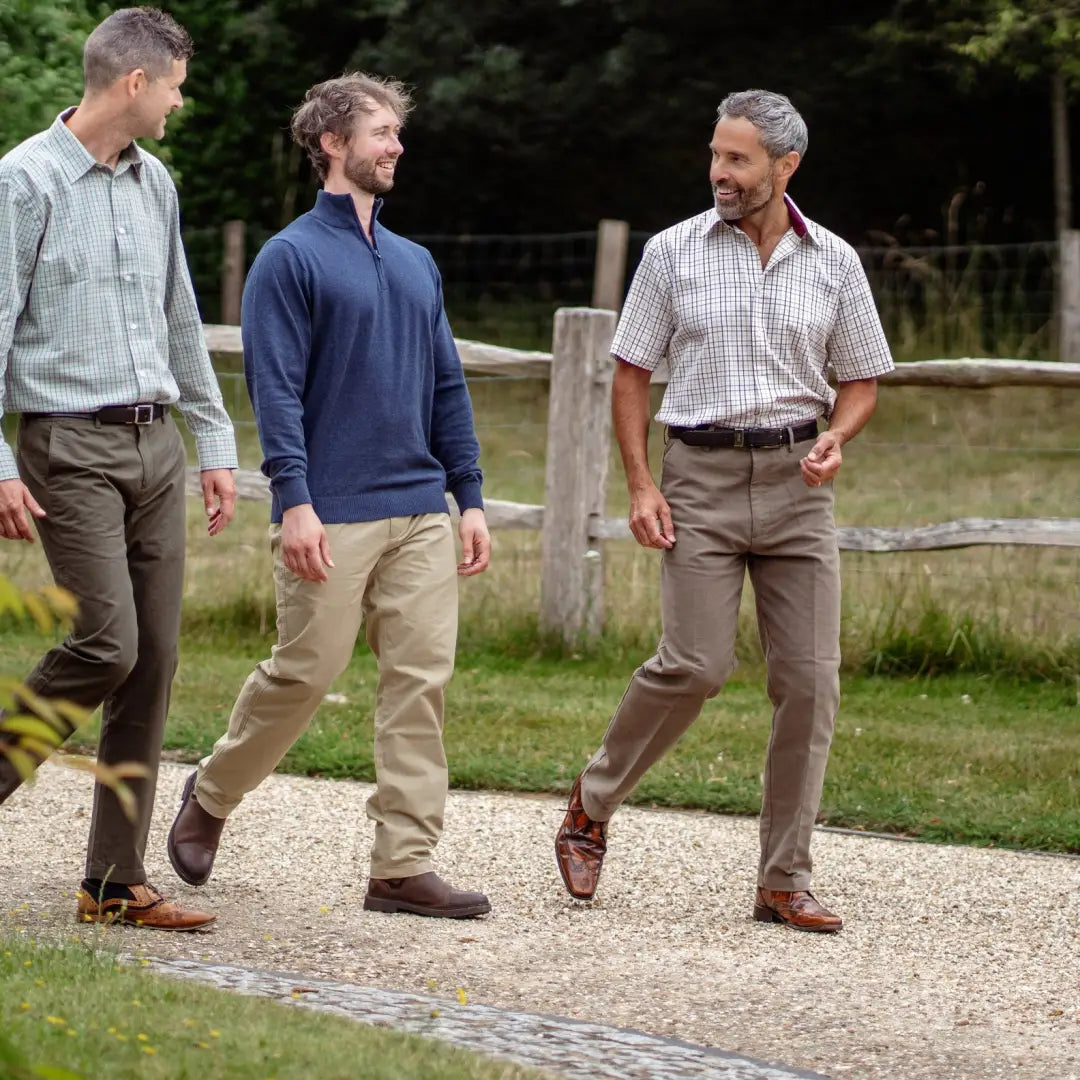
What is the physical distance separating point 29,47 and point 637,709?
7.27 metres

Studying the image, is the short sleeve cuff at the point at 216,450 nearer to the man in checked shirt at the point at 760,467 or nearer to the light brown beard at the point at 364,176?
the light brown beard at the point at 364,176

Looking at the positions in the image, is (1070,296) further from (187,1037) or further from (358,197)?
(187,1037)

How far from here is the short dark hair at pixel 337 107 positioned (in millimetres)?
4406

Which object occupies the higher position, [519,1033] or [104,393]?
[104,393]

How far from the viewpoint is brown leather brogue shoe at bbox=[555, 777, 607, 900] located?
471cm

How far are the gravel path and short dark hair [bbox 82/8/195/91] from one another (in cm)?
188

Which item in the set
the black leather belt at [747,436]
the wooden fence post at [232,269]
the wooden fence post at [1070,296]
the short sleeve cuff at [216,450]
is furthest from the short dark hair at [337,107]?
the wooden fence post at [232,269]

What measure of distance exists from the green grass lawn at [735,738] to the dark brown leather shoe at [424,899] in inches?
60.1

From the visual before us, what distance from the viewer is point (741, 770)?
20.4 feet

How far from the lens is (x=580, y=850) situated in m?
4.74

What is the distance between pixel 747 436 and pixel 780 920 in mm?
1177

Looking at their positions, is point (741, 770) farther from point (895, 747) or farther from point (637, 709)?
point (637, 709)

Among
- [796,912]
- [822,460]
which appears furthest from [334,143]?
[796,912]

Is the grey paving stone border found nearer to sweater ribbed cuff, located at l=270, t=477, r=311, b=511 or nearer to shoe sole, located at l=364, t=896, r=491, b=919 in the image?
shoe sole, located at l=364, t=896, r=491, b=919
